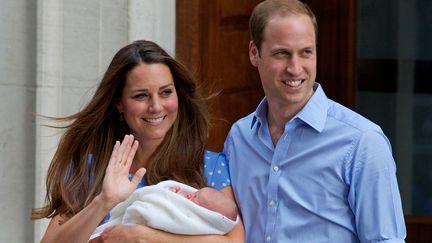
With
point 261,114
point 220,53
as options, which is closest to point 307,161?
point 261,114

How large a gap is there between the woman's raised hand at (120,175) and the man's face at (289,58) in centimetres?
56

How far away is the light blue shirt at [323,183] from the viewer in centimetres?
325

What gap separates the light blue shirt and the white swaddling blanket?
0.54 feet

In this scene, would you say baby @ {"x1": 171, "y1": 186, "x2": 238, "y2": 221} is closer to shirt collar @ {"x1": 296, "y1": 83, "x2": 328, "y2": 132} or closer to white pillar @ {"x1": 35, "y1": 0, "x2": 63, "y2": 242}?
shirt collar @ {"x1": 296, "y1": 83, "x2": 328, "y2": 132}

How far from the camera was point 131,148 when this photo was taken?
3631 mm

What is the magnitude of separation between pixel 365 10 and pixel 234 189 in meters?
3.75

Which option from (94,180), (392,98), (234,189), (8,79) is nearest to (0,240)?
(8,79)

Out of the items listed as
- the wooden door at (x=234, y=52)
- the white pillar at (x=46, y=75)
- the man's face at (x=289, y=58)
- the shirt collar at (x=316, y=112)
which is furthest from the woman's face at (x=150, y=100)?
the wooden door at (x=234, y=52)

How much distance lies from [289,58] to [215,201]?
57 cm

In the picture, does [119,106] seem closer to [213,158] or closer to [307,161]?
[213,158]

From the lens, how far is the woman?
139 inches

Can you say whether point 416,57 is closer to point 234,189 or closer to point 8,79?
point 8,79

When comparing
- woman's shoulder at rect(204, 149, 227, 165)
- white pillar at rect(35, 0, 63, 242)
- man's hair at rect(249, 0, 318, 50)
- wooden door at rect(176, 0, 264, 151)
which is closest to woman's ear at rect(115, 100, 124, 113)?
woman's shoulder at rect(204, 149, 227, 165)

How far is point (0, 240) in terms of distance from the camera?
5.36m
